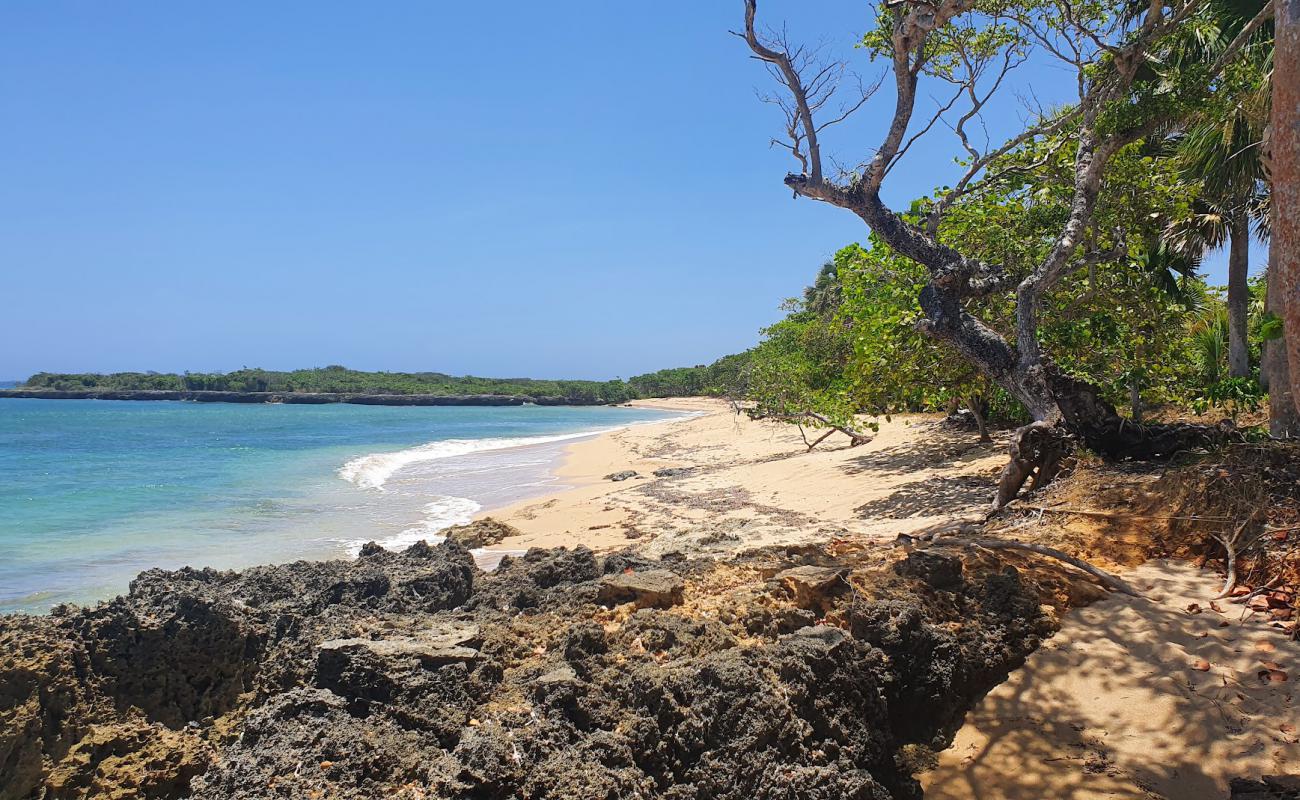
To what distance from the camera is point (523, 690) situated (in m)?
3.37

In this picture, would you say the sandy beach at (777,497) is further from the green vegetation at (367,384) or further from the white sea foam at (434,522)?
the green vegetation at (367,384)

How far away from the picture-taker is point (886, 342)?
1013cm

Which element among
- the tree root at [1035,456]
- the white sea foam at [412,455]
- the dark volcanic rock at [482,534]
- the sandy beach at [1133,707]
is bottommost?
the white sea foam at [412,455]

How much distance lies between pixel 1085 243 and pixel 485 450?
72.8 ft

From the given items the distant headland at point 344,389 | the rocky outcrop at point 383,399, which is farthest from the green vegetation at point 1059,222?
the rocky outcrop at point 383,399

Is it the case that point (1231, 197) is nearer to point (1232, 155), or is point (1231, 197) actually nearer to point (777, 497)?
point (1232, 155)

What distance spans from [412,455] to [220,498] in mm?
10135

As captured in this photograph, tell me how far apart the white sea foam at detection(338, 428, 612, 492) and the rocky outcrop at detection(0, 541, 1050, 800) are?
45.8 ft

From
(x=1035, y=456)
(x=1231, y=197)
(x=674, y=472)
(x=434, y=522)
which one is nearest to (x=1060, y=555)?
(x=1035, y=456)

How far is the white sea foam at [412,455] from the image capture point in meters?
19.6

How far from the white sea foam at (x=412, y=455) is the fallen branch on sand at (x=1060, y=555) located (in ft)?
48.6

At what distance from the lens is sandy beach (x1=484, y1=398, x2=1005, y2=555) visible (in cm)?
845

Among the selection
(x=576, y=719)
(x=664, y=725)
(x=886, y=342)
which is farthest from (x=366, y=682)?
(x=886, y=342)

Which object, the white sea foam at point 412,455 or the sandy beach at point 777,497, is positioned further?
the white sea foam at point 412,455
